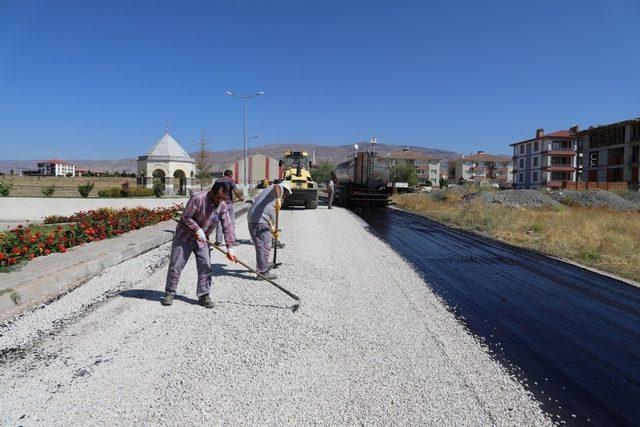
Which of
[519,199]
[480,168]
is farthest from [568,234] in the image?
[480,168]

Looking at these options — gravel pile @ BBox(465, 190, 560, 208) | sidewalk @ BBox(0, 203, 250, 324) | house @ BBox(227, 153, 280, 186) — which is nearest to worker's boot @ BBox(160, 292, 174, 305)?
sidewalk @ BBox(0, 203, 250, 324)

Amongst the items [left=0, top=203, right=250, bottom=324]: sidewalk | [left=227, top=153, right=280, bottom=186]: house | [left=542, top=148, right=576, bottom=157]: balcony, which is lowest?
[left=0, top=203, right=250, bottom=324]: sidewalk

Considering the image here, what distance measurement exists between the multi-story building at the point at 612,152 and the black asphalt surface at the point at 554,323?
152ft

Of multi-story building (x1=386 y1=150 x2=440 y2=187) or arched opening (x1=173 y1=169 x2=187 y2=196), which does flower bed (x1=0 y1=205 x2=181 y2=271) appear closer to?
arched opening (x1=173 y1=169 x2=187 y2=196)

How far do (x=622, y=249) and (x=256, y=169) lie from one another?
3294 cm

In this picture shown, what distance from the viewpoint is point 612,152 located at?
175ft

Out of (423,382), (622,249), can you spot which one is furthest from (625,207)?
(423,382)

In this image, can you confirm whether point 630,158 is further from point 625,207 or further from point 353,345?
point 353,345

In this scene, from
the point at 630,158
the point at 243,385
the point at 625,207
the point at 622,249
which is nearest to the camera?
the point at 243,385

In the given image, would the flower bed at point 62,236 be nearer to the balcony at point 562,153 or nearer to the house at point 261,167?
the house at point 261,167

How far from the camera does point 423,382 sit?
383cm

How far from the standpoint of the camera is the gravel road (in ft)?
10.7

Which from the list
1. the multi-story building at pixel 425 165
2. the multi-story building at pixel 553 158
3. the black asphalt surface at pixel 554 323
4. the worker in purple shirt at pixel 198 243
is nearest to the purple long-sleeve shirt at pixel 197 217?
the worker in purple shirt at pixel 198 243

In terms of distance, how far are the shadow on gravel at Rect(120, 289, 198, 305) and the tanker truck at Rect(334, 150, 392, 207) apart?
824 inches
